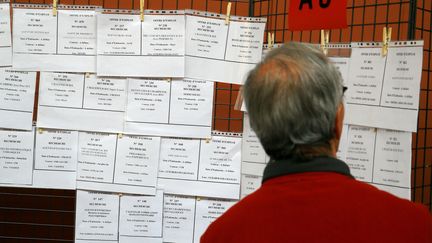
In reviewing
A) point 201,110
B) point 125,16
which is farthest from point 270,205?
point 125,16

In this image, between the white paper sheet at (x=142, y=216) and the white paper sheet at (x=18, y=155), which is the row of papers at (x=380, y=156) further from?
the white paper sheet at (x=18, y=155)

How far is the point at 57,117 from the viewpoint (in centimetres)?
191

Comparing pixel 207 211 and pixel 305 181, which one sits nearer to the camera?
pixel 305 181

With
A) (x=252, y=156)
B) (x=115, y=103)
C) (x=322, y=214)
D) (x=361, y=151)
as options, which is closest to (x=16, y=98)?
(x=115, y=103)

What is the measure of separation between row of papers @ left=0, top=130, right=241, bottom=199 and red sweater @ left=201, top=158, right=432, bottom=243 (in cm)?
90

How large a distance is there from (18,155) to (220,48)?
916 millimetres

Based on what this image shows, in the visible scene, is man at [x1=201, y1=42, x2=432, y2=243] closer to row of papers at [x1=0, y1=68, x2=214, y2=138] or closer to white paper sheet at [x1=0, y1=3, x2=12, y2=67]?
row of papers at [x1=0, y1=68, x2=214, y2=138]

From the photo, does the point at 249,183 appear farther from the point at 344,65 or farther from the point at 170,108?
the point at 344,65

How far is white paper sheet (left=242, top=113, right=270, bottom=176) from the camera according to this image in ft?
6.15

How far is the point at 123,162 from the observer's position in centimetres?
190

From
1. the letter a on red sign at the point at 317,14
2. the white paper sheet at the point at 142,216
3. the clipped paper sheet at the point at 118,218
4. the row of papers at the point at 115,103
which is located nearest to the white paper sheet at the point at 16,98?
the row of papers at the point at 115,103

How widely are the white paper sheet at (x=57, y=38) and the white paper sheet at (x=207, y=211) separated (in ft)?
2.25

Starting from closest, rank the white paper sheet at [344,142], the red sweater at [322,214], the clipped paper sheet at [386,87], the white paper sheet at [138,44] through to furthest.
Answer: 1. the red sweater at [322,214]
2. the clipped paper sheet at [386,87]
3. the white paper sheet at [344,142]
4. the white paper sheet at [138,44]

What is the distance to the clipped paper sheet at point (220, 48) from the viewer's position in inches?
73.3
